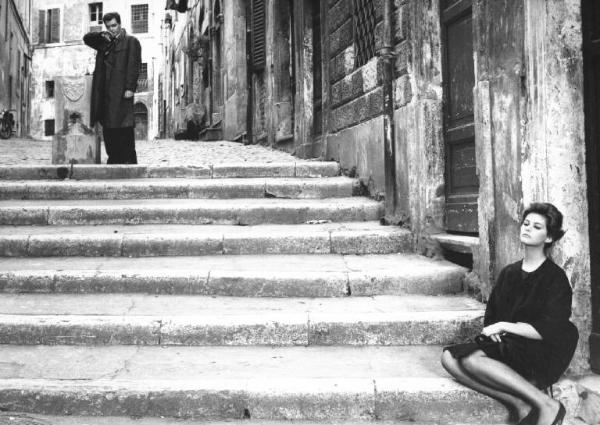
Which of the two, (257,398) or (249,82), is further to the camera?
(249,82)

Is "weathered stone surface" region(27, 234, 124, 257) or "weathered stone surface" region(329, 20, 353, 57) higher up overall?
"weathered stone surface" region(329, 20, 353, 57)

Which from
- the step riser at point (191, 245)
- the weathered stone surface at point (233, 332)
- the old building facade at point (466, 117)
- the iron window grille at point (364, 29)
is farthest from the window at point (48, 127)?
the weathered stone surface at point (233, 332)

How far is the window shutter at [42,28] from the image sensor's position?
32169mm

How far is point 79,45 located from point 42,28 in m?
2.57

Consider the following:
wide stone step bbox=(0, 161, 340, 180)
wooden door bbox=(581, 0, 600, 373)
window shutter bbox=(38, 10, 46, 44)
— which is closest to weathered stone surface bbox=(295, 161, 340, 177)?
wide stone step bbox=(0, 161, 340, 180)

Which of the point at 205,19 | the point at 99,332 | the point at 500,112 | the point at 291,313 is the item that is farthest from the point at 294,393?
the point at 205,19

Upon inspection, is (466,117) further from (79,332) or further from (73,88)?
(73,88)

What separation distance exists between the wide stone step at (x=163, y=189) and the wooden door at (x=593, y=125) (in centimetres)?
332

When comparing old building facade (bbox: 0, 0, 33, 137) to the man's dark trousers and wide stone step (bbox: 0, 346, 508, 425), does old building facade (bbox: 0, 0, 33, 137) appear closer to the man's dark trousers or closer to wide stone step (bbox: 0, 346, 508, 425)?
the man's dark trousers

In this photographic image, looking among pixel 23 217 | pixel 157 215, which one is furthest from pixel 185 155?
pixel 23 217

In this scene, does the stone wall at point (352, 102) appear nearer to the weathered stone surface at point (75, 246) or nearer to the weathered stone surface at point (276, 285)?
the weathered stone surface at point (276, 285)

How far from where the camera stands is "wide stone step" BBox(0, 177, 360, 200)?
602 centimetres

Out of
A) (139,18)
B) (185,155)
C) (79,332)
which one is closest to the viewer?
(79,332)

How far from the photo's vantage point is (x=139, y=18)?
31.7 meters
